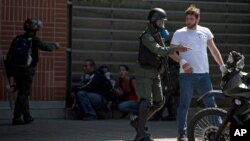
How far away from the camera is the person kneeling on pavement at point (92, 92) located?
12.4m

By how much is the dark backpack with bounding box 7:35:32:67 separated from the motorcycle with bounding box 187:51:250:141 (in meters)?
4.29

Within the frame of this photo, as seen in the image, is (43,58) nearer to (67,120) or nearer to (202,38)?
(67,120)

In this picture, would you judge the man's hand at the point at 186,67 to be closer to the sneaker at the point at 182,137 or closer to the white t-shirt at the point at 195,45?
the white t-shirt at the point at 195,45

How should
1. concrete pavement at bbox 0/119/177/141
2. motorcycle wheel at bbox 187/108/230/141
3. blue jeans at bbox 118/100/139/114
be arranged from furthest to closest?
blue jeans at bbox 118/100/139/114, concrete pavement at bbox 0/119/177/141, motorcycle wheel at bbox 187/108/230/141

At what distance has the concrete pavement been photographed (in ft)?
32.0

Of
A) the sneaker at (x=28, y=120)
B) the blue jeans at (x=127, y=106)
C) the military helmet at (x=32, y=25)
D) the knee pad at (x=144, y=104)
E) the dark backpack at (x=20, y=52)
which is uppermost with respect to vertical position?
the military helmet at (x=32, y=25)

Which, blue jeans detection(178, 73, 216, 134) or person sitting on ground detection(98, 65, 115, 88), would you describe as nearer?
blue jeans detection(178, 73, 216, 134)

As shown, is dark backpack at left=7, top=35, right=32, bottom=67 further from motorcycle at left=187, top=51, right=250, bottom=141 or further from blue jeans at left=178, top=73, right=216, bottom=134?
motorcycle at left=187, top=51, right=250, bottom=141

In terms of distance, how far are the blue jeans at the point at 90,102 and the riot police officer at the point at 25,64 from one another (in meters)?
1.28

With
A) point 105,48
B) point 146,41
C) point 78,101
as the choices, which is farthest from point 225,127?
point 105,48

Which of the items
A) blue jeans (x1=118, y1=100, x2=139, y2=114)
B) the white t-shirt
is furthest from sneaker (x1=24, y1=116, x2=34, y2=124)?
the white t-shirt

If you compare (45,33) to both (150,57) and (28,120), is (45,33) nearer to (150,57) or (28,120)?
(28,120)

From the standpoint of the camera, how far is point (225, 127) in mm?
7301

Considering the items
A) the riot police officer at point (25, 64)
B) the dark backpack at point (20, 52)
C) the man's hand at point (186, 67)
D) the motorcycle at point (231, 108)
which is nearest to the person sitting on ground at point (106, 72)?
the riot police officer at point (25, 64)
